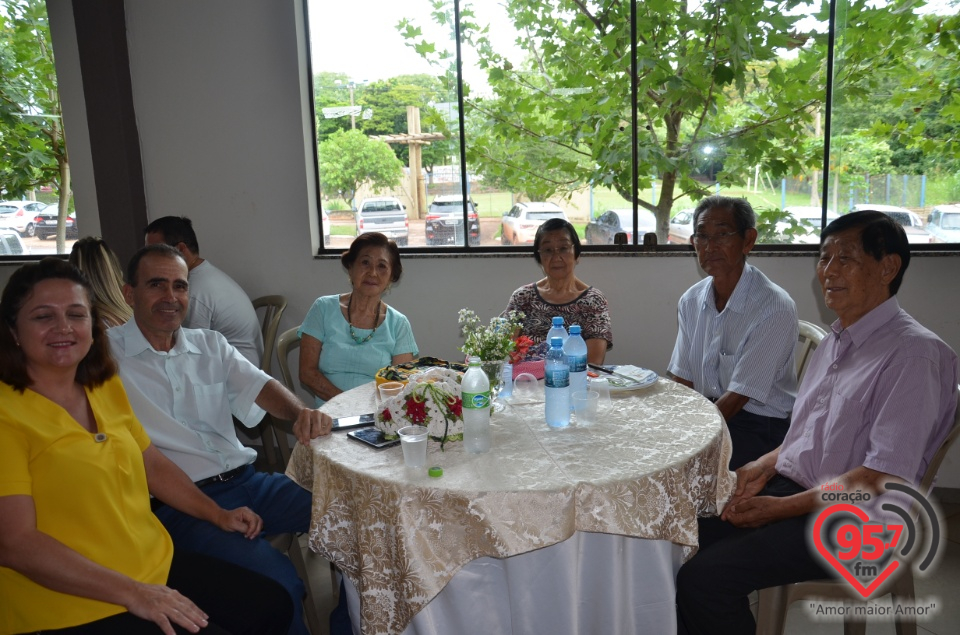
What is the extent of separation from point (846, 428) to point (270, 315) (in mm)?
3201

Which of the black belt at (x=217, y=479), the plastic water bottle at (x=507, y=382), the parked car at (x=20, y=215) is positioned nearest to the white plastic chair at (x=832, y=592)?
the plastic water bottle at (x=507, y=382)

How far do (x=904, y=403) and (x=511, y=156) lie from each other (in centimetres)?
267

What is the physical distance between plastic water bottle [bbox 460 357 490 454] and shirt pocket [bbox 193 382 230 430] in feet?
2.93

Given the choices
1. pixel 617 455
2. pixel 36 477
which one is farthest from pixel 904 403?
pixel 36 477

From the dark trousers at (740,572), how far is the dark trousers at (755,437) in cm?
58

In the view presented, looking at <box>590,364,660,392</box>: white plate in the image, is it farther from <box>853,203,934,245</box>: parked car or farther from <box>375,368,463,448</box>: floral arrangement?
<box>853,203,934,245</box>: parked car

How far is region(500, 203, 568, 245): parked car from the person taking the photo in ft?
13.1

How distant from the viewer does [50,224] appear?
4867 millimetres

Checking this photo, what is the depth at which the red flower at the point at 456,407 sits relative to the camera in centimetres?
185

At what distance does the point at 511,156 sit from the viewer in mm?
4004

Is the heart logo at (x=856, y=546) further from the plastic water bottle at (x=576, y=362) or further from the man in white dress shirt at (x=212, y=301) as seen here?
the man in white dress shirt at (x=212, y=301)

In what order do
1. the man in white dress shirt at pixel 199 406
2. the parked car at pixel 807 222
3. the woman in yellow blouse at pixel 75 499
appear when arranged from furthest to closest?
1. the parked car at pixel 807 222
2. the man in white dress shirt at pixel 199 406
3. the woman in yellow blouse at pixel 75 499

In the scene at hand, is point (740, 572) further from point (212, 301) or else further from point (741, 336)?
point (212, 301)

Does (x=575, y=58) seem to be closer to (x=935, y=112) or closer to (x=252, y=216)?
(x=935, y=112)
